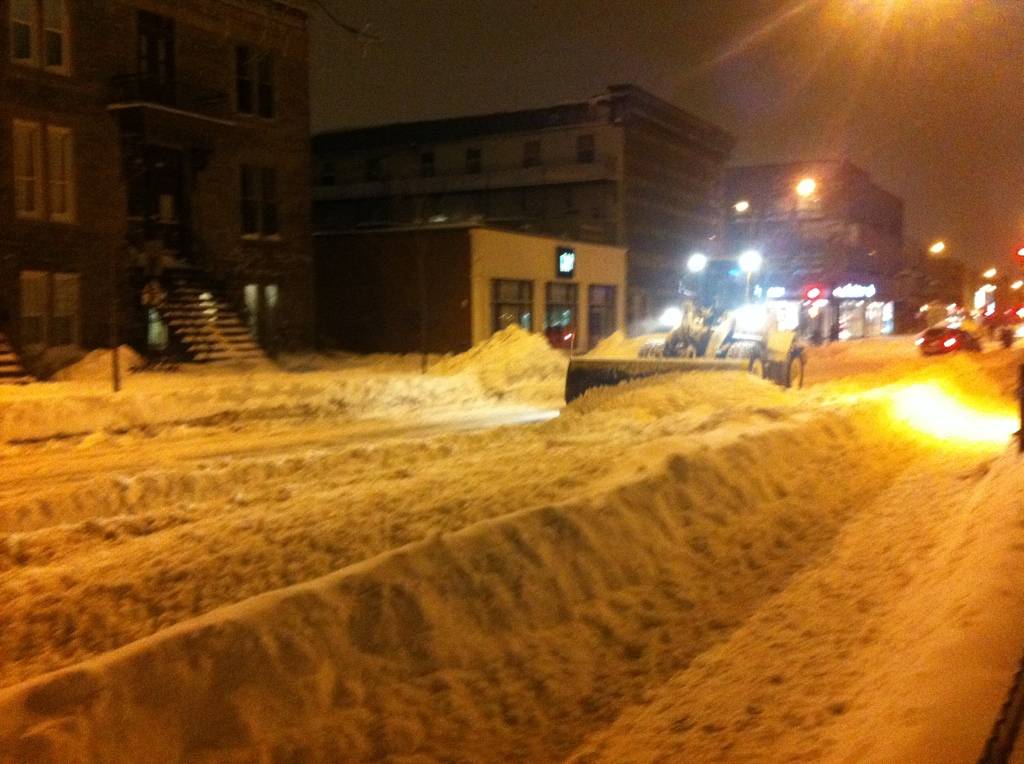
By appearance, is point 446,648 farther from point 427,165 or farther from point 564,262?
point 427,165

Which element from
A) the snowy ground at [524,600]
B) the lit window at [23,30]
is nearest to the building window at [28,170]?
the lit window at [23,30]

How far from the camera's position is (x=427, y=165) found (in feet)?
178

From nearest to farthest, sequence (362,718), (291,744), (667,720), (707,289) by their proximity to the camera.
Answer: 1. (291,744)
2. (362,718)
3. (667,720)
4. (707,289)

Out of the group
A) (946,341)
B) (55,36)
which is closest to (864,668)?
(55,36)

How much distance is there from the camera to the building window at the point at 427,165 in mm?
54094

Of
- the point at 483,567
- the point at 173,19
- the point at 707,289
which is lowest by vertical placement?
the point at 483,567

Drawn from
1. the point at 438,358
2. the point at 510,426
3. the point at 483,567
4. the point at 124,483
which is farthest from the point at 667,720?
the point at 438,358

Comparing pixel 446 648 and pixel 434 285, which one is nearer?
pixel 446 648

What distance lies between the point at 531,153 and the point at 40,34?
28.9 m

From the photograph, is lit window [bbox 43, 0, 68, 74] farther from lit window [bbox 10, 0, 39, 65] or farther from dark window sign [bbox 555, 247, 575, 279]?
dark window sign [bbox 555, 247, 575, 279]

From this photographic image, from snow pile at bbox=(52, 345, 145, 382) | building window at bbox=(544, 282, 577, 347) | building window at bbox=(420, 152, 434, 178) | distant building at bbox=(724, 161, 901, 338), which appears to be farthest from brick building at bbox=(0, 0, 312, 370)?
distant building at bbox=(724, 161, 901, 338)

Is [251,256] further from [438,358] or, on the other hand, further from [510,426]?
[510,426]

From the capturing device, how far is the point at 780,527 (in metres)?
10.8

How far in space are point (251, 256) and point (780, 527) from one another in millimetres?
23870
